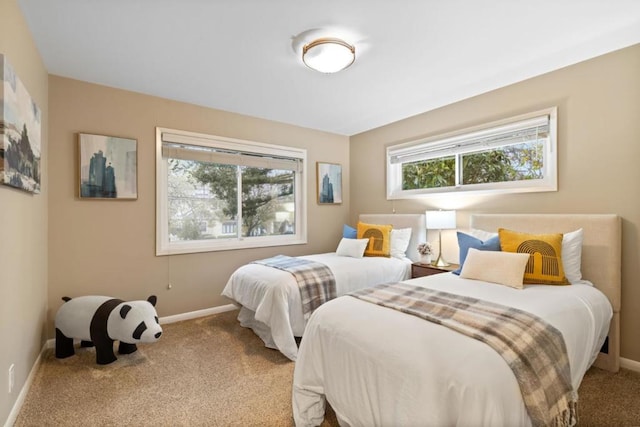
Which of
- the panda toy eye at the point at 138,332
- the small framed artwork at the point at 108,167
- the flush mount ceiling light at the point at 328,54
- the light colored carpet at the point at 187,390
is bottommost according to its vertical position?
the light colored carpet at the point at 187,390

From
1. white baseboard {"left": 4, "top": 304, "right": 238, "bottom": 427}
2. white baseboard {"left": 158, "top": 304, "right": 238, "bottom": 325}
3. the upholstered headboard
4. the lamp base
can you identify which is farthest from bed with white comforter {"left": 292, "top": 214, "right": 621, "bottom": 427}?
white baseboard {"left": 158, "top": 304, "right": 238, "bottom": 325}

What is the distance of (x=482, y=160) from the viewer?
11.0 ft

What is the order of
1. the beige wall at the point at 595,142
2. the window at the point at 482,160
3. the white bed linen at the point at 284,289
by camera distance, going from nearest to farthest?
1. the beige wall at the point at 595,142
2. the white bed linen at the point at 284,289
3. the window at the point at 482,160

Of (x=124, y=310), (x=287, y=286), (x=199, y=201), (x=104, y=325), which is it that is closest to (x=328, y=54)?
(x=287, y=286)

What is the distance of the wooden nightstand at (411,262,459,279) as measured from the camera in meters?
3.21

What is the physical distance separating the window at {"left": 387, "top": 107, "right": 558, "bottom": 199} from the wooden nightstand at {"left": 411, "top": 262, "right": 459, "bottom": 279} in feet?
2.98

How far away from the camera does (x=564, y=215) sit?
2.53 meters

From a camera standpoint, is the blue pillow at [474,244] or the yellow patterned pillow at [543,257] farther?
the blue pillow at [474,244]

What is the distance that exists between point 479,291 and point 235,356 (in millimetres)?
2015

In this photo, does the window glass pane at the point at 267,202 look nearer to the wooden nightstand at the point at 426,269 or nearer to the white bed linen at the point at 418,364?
the wooden nightstand at the point at 426,269

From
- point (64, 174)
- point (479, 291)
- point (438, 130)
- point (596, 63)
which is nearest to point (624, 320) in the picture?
point (479, 291)

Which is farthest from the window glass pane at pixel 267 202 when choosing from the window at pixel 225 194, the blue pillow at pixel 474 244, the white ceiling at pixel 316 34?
the blue pillow at pixel 474 244

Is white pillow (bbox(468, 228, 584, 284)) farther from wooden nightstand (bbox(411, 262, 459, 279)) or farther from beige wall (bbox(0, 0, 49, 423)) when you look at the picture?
beige wall (bbox(0, 0, 49, 423))

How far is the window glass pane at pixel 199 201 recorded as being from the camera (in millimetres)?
3498
